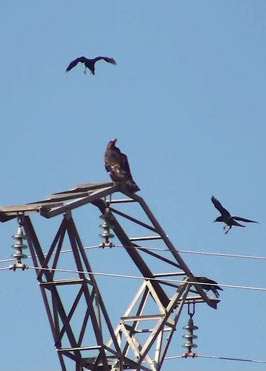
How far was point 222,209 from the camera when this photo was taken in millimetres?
32938

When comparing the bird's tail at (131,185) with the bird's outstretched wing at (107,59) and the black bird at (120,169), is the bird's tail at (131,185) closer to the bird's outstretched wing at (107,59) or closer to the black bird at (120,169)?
the black bird at (120,169)

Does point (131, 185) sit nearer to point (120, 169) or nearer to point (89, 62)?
point (120, 169)

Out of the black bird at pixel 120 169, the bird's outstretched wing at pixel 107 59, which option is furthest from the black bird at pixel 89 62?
the black bird at pixel 120 169

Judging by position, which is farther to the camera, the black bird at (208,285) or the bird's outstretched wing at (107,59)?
the bird's outstretched wing at (107,59)

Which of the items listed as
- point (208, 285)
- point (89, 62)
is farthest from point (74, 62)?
point (208, 285)

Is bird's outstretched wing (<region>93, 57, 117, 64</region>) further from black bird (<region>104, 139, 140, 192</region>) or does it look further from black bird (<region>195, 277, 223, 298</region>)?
black bird (<region>195, 277, 223, 298</region>)

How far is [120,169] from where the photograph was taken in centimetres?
3078

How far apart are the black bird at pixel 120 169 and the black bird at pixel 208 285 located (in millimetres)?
2664

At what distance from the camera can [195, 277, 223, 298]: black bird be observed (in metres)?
32.6

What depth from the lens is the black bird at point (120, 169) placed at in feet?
101

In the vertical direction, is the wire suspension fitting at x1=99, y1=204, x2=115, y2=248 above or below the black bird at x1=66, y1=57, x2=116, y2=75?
below

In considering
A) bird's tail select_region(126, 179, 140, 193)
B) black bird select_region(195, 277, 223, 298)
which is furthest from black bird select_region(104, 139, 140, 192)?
black bird select_region(195, 277, 223, 298)

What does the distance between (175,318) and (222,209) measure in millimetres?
2149

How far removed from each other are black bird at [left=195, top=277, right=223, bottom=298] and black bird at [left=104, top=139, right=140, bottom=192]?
2.66 meters
